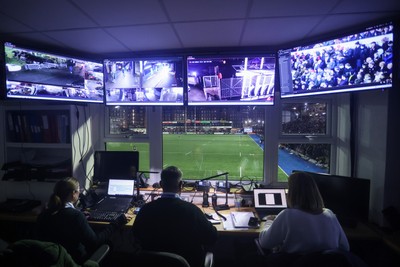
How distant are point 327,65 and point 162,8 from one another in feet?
5.24

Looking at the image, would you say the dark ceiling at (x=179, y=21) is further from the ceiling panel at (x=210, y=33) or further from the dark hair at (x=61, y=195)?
the dark hair at (x=61, y=195)

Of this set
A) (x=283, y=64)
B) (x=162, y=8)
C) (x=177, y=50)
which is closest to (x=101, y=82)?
(x=177, y=50)

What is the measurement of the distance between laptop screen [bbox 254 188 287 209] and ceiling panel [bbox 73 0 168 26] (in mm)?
2074

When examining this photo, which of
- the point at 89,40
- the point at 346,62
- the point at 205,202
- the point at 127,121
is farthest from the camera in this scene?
the point at 127,121

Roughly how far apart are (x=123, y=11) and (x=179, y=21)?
1.58 feet

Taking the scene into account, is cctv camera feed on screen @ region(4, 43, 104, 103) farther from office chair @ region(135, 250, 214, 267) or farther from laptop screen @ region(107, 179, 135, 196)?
office chair @ region(135, 250, 214, 267)

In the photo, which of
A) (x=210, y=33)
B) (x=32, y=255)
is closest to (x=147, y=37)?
(x=210, y=33)

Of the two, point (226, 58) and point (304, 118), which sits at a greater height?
point (226, 58)

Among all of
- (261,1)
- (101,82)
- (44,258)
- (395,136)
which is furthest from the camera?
(101,82)

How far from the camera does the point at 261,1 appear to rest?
1627 millimetres

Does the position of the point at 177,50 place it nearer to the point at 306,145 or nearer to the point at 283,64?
the point at 283,64

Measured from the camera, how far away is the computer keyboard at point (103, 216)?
2.18 m

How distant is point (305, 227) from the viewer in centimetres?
151

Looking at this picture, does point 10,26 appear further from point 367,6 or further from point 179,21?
point 367,6
